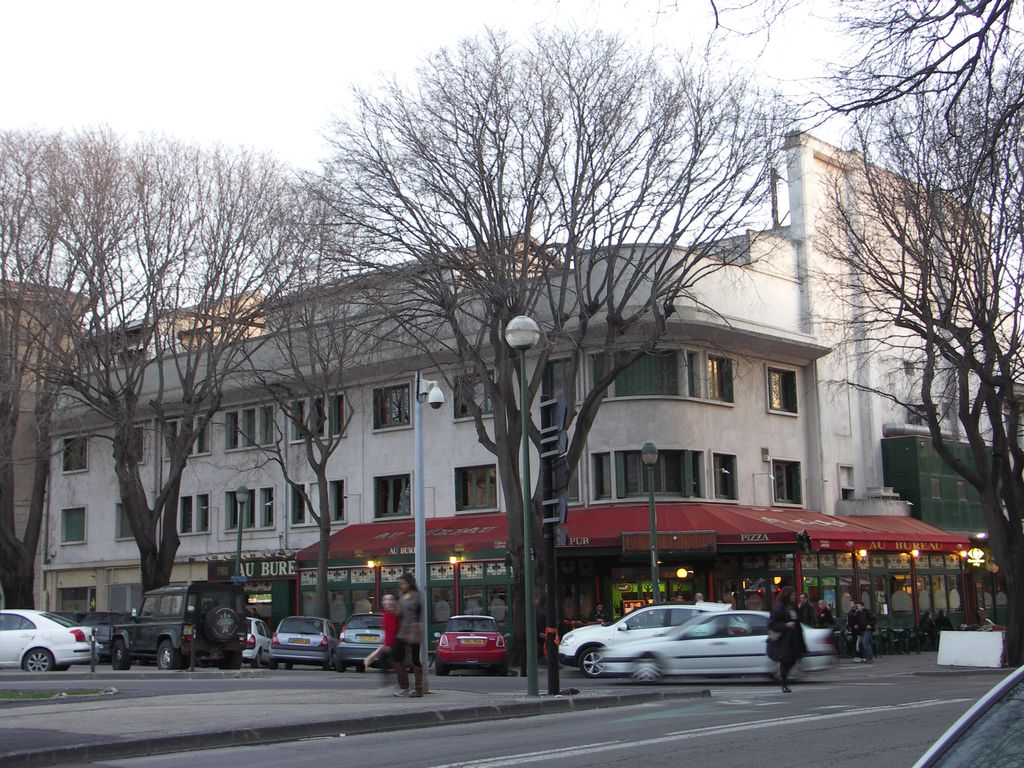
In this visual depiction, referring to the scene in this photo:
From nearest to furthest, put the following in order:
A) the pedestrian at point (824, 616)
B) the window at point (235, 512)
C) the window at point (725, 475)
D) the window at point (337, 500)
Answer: the pedestrian at point (824, 616)
the window at point (725, 475)
the window at point (337, 500)
the window at point (235, 512)

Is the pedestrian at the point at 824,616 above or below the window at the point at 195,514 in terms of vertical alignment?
below

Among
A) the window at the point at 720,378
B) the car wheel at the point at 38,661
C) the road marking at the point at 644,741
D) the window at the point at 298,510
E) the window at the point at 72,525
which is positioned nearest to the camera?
the road marking at the point at 644,741

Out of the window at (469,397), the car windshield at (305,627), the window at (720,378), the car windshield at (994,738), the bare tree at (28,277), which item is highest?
the bare tree at (28,277)

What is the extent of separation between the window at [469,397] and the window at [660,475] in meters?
4.39

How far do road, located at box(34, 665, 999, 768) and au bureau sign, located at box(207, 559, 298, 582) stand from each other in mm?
24840

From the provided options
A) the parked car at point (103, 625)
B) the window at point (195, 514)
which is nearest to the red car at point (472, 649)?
the parked car at point (103, 625)

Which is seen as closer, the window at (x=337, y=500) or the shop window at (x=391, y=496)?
the shop window at (x=391, y=496)

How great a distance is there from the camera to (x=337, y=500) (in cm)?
4241

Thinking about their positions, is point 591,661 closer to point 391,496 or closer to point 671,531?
point 671,531

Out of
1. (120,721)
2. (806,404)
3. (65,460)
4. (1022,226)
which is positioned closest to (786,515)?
(806,404)

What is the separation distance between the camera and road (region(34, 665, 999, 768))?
34.2ft

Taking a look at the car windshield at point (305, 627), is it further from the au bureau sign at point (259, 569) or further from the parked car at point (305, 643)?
the au bureau sign at point (259, 569)

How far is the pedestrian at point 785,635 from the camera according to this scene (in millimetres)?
19688

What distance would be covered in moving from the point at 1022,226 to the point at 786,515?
1597cm
